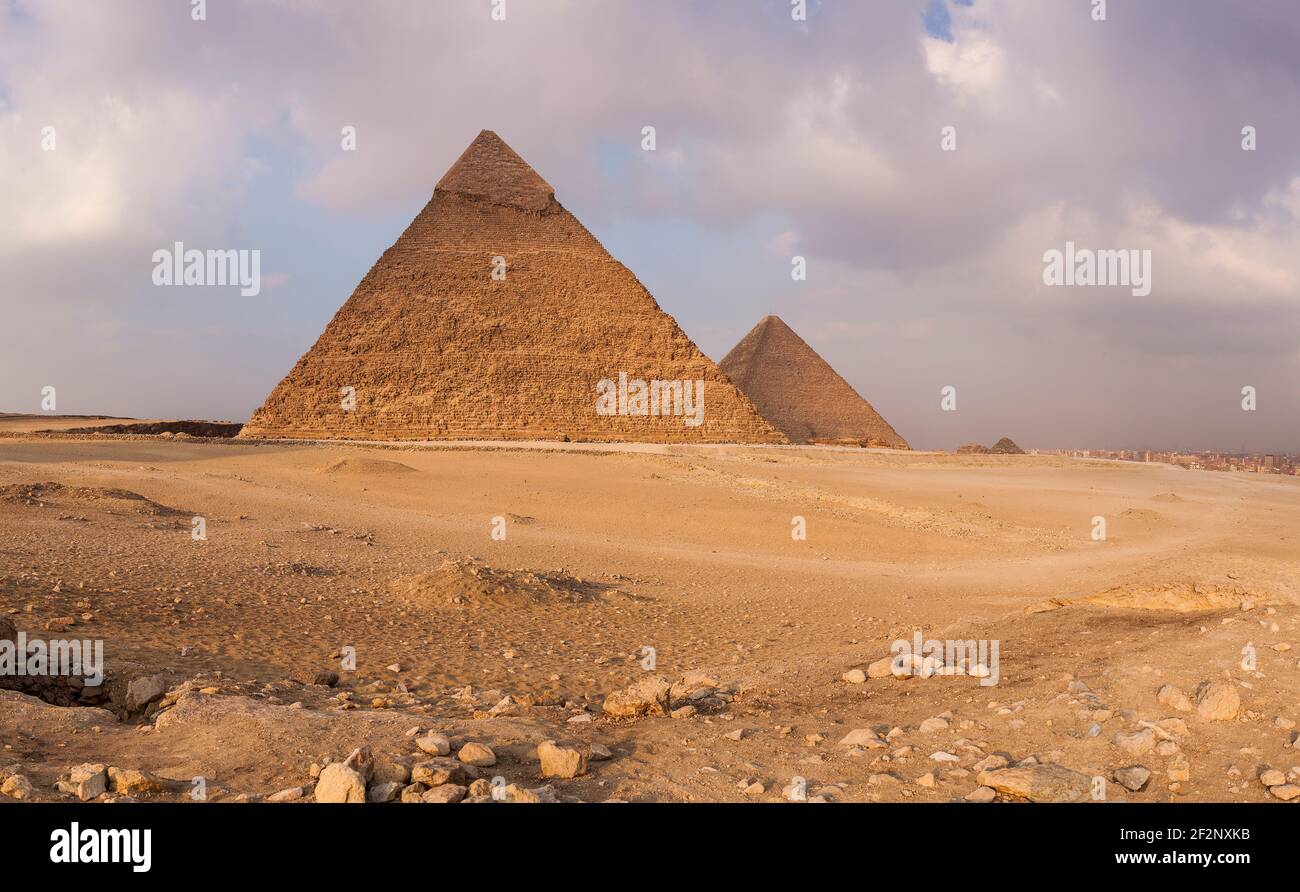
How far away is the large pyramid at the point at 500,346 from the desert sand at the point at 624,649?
49478 millimetres

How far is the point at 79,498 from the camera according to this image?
11.2m

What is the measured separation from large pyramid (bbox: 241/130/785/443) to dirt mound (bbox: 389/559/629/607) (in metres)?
54.7

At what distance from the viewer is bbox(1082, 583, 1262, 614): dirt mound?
680 cm

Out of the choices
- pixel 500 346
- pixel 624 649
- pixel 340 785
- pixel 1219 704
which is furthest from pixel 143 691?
pixel 500 346

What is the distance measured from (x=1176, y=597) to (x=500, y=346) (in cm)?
6950

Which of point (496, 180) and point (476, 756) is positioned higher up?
point (496, 180)

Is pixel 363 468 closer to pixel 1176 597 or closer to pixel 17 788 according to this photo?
pixel 1176 597

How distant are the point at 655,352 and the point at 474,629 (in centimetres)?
7021

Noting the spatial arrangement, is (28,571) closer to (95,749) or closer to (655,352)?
(95,749)

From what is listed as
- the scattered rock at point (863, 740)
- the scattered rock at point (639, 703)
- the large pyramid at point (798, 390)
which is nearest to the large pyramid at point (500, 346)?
the large pyramid at point (798, 390)

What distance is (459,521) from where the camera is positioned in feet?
45.9

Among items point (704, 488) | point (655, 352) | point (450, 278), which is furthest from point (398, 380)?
point (704, 488)

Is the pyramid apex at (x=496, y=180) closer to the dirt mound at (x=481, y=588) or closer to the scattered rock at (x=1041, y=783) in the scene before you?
the dirt mound at (x=481, y=588)

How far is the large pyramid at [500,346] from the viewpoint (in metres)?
65.1
